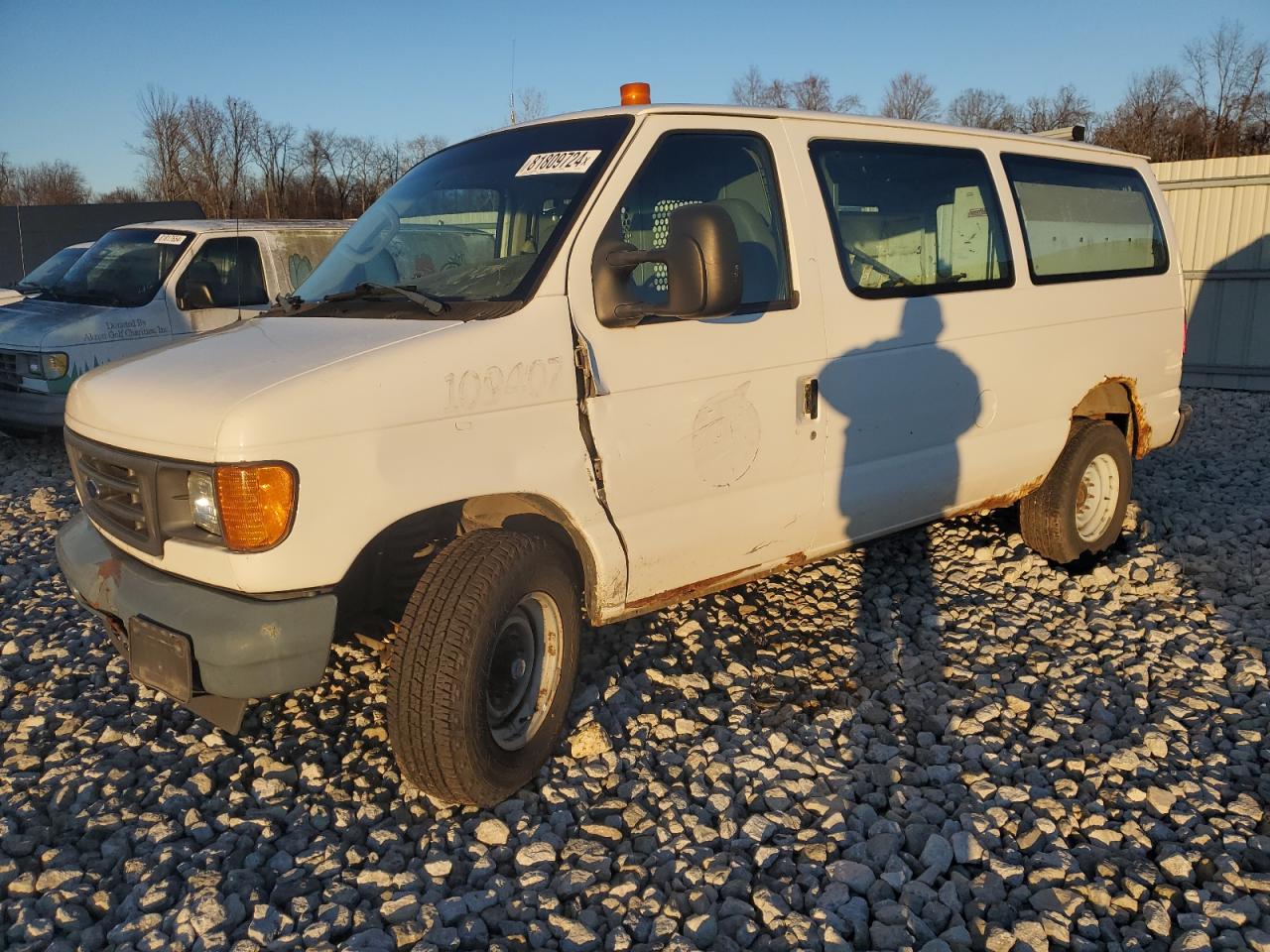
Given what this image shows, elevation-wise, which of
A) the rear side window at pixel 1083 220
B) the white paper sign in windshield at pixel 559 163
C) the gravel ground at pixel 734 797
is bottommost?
the gravel ground at pixel 734 797

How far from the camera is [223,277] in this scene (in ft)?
29.3

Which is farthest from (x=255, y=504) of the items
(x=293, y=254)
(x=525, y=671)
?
(x=293, y=254)

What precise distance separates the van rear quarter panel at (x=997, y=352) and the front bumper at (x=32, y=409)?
6.91 meters

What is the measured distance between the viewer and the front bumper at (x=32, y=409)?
8137 millimetres

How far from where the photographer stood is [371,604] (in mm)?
3332

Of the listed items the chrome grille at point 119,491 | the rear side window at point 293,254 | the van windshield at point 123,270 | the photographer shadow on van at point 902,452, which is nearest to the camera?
the chrome grille at point 119,491

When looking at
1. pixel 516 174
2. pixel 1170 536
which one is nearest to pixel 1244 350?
pixel 1170 536

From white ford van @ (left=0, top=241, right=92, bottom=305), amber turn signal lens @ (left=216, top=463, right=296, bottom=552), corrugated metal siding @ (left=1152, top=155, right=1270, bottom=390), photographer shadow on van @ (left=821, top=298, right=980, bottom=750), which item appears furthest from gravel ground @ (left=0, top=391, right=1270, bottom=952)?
corrugated metal siding @ (left=1152, top=155, right=1270, bottom=390)

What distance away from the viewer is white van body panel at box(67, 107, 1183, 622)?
2812 mm

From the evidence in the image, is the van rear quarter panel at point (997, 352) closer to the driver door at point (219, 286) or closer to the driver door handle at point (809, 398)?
the driver door handle at point (809, 398)

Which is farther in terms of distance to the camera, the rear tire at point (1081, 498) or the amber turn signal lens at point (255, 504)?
the rear tire at point (1081, 498)

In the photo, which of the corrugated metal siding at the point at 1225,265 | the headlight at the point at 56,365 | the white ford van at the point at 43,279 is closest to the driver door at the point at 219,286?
the headlight at the point at 56,365

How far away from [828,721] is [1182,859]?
1.28 metres

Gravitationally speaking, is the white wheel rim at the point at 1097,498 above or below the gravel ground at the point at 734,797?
above
